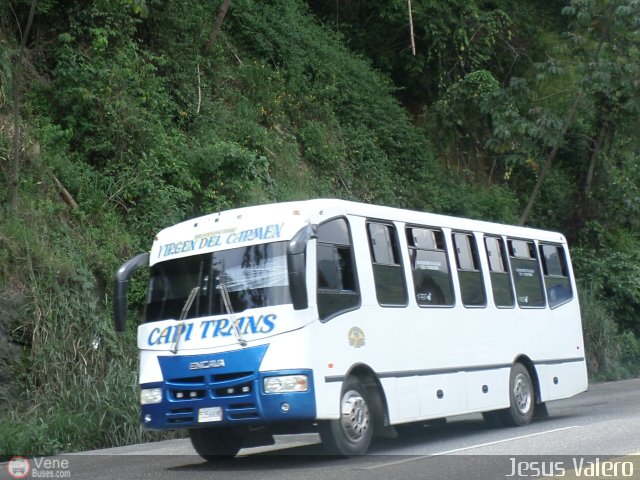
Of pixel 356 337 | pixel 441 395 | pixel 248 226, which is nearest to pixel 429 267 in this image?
pixel 441 395

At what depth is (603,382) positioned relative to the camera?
25.9m

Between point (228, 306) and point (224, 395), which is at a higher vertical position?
point (228, 306)

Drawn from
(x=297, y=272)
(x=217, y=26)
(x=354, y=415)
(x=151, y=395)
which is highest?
(x=217, y=26)

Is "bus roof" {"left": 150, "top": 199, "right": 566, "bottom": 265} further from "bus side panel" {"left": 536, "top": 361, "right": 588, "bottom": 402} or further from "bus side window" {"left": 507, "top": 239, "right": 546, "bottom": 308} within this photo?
"bus side panel" {"left": 536, "top": 361, "right": 588, "bottom": 402}

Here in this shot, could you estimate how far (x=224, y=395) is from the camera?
36.8ft

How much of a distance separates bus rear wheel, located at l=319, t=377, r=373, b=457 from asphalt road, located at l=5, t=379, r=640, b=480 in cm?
16

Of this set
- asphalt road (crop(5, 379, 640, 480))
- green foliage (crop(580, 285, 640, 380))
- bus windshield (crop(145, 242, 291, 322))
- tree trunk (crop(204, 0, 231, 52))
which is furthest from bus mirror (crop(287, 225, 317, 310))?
green foliage (crop(580, 285, 640, 380))

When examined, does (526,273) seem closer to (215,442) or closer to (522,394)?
(522,394)

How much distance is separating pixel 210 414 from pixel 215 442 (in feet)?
4.27

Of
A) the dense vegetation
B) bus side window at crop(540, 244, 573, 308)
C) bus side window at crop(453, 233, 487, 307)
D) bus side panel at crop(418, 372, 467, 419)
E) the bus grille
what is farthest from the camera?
bus side window at crop(540, 244, 573, 308)

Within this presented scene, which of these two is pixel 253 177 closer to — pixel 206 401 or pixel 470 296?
pixel 470 296

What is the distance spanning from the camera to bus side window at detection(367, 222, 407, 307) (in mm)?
12688

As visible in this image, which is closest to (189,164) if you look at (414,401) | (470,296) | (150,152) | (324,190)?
(150,152)

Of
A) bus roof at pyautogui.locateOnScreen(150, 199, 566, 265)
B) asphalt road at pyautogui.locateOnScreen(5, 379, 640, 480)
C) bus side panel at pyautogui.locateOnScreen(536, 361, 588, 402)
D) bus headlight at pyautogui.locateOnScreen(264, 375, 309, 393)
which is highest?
bus roof at pyautogui.locateOnScreen(150, 199, 566, 265)
